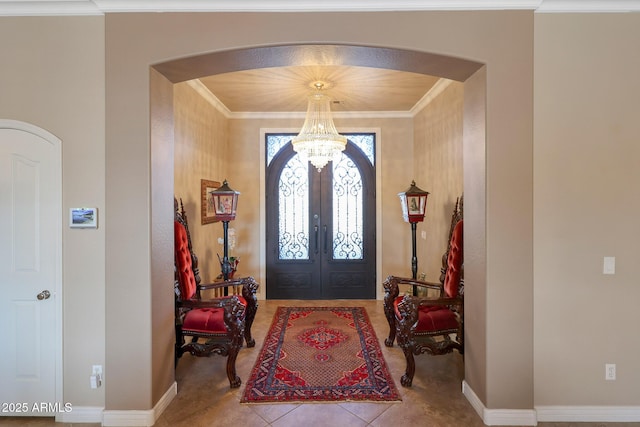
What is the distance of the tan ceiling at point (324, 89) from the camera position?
3604 mm

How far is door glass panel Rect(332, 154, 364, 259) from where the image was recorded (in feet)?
17.2

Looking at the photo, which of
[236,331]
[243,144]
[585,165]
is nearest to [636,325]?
[585,165]

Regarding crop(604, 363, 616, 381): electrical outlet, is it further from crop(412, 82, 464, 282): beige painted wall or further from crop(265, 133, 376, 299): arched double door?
crop(265, 133, 376, 299): arched double door

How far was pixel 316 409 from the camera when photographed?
2.42m

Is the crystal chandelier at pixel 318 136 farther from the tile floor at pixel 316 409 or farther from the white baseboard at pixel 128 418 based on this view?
the white baseboard at pixel 128 418

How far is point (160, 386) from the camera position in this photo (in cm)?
241

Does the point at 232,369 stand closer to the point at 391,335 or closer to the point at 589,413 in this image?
the point at 391,335

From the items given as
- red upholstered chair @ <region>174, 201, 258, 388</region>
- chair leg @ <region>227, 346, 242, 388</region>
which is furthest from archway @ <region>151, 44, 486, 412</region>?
chair leg @ <region>227, 346, 242, 388</region>

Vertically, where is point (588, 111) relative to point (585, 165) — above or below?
above

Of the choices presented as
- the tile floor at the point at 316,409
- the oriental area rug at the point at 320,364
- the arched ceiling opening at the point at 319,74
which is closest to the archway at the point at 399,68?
the arched ceiling opening at the point at 319,74

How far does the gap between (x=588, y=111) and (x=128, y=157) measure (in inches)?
134

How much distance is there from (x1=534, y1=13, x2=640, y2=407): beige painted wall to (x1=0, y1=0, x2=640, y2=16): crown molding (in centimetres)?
12

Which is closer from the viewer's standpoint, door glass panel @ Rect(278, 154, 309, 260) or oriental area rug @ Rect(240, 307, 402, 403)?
oriental area rug @ Rect(240, 307, 402, 403)

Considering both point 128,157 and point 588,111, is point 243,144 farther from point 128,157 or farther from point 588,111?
point 588,111
